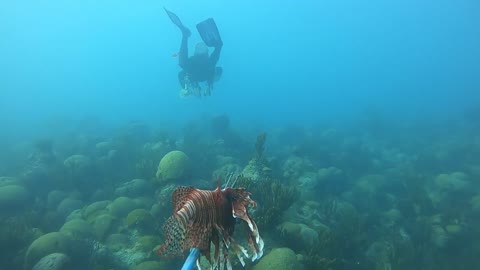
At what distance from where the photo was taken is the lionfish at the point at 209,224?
206 cm

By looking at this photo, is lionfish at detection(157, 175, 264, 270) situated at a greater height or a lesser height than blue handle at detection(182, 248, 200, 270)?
greater

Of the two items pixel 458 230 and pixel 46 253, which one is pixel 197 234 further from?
pixel 458 230

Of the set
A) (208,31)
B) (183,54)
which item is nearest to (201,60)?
(183,54)

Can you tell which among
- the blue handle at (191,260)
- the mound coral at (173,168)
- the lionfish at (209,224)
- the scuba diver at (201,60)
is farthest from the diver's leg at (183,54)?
the blue handle at (191,260)

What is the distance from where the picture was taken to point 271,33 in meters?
196

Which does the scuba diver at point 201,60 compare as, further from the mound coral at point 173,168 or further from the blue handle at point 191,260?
the blue handle at point 191,260

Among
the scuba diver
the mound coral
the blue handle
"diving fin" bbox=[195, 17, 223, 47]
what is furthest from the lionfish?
"diving fin" bbox=[195, 17, 223, 47]

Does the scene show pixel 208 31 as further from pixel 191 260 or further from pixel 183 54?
pixel 191 260

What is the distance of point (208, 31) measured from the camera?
15.7 meters

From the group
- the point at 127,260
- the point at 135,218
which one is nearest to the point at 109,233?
the point at 135,218

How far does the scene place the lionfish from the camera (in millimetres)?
2057

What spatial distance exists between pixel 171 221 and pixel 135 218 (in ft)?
21.2

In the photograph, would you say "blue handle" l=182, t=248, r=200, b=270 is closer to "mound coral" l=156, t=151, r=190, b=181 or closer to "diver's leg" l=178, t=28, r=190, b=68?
"mound coral" l=156, t=151, r=190, b=181

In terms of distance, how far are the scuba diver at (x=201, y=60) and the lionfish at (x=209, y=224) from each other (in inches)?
542
